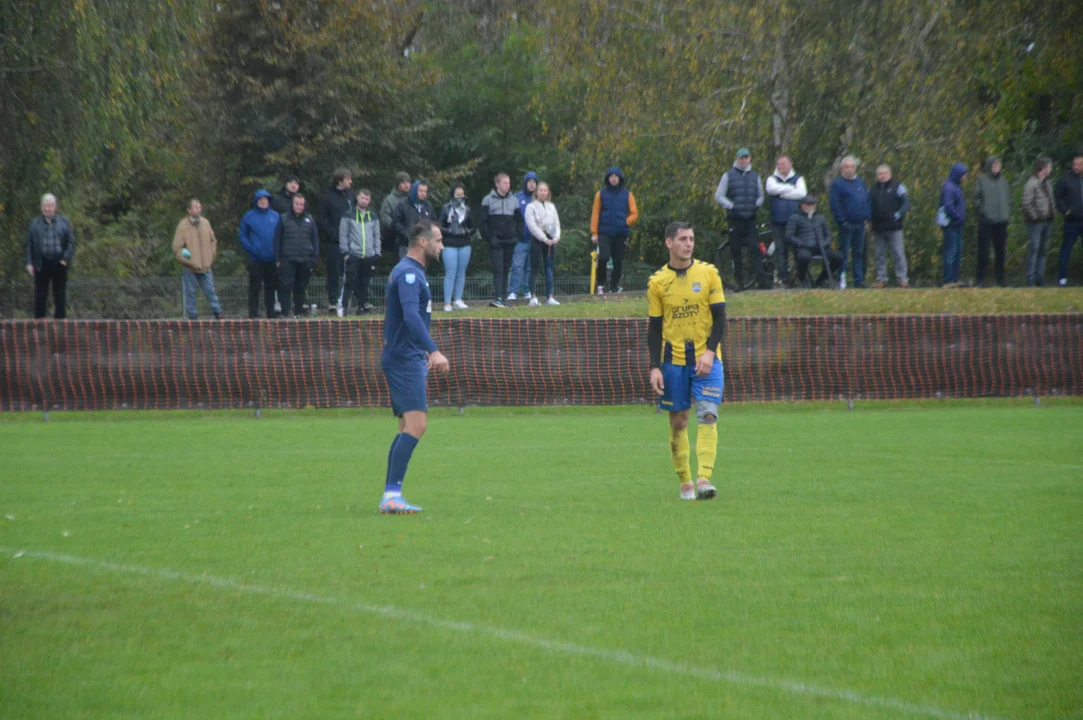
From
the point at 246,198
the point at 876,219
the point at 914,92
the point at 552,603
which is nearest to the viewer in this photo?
the point at 552,603

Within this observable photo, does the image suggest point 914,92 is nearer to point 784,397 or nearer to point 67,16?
point 784,397

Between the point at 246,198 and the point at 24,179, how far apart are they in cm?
1312

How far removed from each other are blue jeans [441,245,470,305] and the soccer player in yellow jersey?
12460 mm

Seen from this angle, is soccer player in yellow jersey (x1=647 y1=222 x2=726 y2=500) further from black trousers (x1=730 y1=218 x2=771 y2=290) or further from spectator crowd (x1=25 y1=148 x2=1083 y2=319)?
black trousers (x1=730 y1=218 x2=771 y2=290)

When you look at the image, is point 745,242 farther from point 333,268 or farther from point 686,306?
point 686,306

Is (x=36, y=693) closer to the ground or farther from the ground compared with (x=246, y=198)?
closer to the ground

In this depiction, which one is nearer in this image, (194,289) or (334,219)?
(334,219)

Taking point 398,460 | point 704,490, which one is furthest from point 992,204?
point 398,460

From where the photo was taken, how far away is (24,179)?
80.4 feet

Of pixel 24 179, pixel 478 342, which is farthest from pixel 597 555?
pixel 24 179

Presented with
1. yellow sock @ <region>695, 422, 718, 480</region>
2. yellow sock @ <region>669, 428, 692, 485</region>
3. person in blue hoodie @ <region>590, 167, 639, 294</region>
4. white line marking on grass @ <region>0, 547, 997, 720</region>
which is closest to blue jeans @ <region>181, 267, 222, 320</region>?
person in blue hoodie @ <region>590, 167, 639, 294</region>

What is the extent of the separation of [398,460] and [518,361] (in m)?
10.8

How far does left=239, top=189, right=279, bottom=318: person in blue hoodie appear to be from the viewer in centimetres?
2220

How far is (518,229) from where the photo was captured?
23.2 meters
